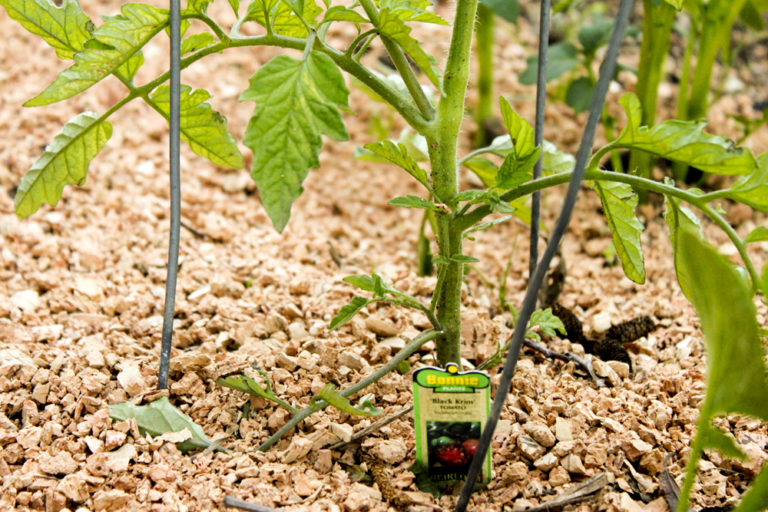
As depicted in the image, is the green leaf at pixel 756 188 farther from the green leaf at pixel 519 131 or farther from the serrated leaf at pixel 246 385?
the serrated leaf at pixel 246 385

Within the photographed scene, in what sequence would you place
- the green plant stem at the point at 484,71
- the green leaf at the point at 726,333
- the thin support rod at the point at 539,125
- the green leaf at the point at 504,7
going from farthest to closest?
the green plant stem at the point at 484,71, the green leaf at the point at 504,7, the thin support rod at the point at 539,125, the green leaf at the point at 726,333

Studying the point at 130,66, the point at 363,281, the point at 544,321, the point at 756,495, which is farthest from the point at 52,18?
the point at 756,495

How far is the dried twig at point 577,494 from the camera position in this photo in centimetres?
89

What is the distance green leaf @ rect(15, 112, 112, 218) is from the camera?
100cm

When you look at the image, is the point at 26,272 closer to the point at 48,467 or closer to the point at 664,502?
the point at 48,467

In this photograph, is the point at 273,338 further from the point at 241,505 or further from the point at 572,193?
the point at 572,193

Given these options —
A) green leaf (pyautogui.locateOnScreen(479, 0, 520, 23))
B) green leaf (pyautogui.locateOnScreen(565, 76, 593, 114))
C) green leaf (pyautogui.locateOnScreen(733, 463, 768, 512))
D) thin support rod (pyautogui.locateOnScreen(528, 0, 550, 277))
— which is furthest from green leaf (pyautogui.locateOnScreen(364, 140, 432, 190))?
green leaf (pyautogui.locateOnScreen(565, 76, 593, 114))

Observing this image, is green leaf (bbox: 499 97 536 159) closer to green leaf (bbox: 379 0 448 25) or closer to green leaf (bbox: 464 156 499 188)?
green leaf (bbox: 379 0 448 25)

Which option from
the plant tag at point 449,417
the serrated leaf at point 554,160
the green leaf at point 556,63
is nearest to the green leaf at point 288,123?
the plant tag at point 449,417

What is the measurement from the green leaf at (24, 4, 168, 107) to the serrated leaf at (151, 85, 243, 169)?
0.10 meters

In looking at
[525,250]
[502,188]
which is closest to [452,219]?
[502,188]

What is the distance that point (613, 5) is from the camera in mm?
2738

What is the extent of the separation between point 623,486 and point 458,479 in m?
0.22

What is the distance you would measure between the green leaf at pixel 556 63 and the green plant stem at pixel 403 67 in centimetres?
77
